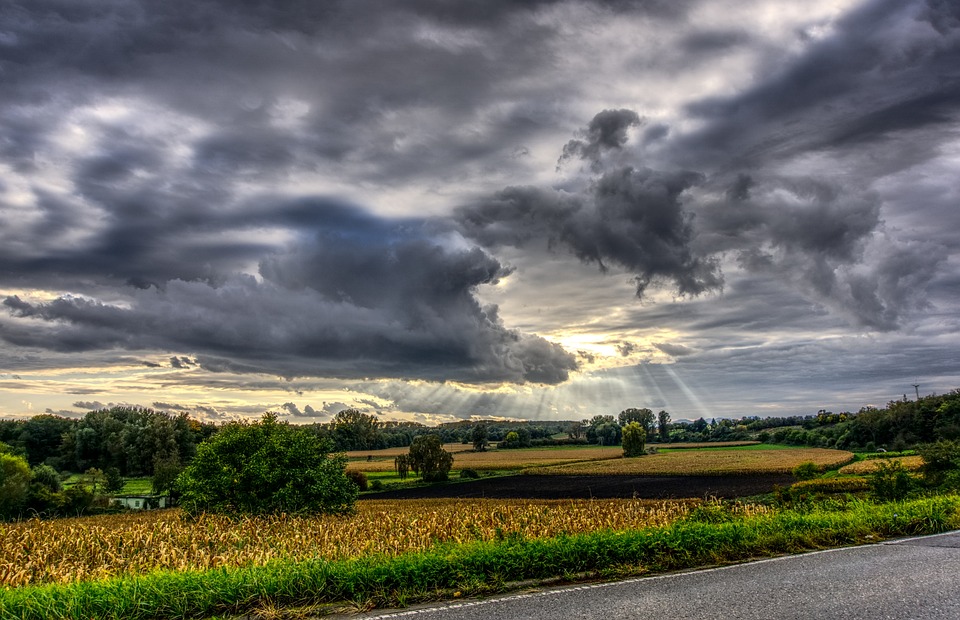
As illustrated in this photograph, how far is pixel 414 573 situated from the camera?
8.38m

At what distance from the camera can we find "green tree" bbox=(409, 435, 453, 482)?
84875 mm

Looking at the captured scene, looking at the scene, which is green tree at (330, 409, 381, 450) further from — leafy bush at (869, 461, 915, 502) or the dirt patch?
leafy bush at (869, 461, 915, 502)

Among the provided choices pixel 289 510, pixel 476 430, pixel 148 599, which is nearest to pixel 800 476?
pixel 289 510

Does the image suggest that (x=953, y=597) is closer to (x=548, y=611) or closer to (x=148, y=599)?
(x=548, y=611)

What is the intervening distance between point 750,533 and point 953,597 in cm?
378

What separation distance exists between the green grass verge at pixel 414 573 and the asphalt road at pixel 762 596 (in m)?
0.65

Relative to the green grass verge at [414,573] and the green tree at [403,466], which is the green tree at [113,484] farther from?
the green grass verge at [414,573]

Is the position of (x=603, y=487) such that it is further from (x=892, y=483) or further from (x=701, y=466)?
(x=892, y=483)

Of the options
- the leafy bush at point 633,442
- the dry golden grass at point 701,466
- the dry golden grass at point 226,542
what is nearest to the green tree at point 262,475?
the dry golden grass at point 226,542

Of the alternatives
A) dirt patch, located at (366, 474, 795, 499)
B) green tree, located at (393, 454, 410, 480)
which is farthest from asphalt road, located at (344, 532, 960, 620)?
green tree, located at (393, 454, 410, 480)

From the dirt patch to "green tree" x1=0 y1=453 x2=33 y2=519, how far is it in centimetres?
3043

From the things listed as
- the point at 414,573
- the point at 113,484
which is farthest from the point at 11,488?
the point at 414,573

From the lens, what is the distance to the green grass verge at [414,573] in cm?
747

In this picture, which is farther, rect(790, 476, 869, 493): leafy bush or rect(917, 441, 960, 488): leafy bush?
rect(790, 476, 869, 493): leafy bush
